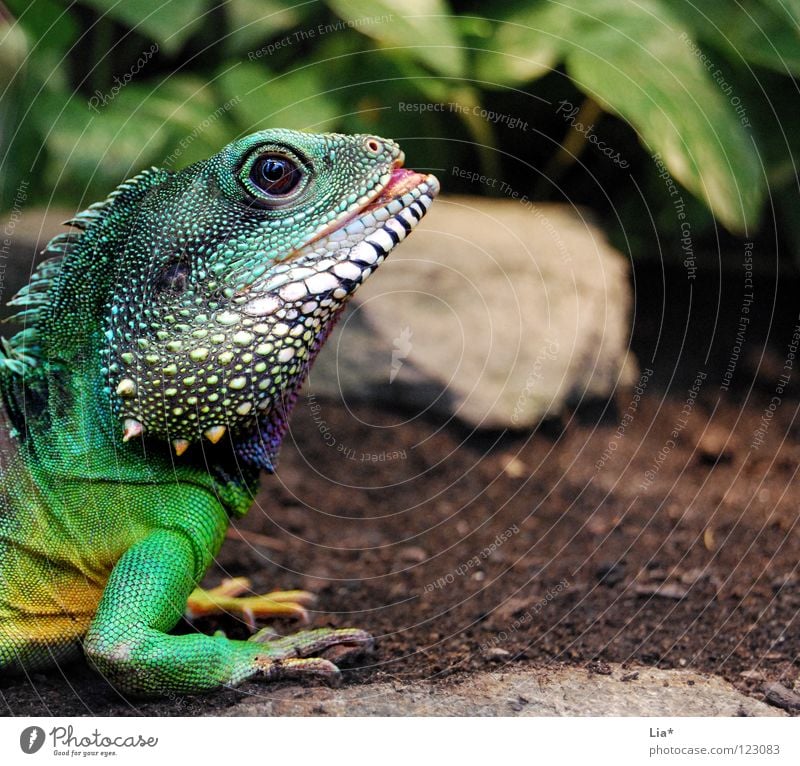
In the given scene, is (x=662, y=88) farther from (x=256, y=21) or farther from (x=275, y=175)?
(x=275, y=175)

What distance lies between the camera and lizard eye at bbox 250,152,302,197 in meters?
2.91

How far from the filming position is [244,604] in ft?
12.2

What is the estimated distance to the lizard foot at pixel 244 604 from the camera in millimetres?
3670

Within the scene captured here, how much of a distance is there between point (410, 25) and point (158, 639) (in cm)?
325

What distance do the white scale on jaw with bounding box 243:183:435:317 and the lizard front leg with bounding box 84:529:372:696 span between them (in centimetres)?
82

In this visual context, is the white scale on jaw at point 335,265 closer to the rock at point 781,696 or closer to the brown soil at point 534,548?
the brown soil at point 534,548

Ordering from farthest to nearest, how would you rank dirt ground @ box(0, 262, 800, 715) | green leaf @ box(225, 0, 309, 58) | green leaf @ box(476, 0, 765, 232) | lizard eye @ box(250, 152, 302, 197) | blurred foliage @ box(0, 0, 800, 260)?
green leaf @ box(225, 0, 309, 58)
blurred foliage @ box(0, 0, 800, 260)
green leaf @ box(476, 0, 765, 232)
dirt ground @ box(0, 262, 800, 715)
lizard eye @ box(250, 152, 302, 197)

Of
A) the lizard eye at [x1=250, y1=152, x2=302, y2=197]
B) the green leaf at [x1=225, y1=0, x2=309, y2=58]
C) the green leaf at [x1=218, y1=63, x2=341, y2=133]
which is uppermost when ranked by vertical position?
the green leaf at [x1=225, y1=0, x2=309, y2=58]

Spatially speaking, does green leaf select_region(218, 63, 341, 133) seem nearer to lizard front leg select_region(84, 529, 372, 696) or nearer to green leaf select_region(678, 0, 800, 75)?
green leaf select_region(678, 0, 800, 75)

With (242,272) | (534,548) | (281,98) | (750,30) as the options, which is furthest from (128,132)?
(750,30)

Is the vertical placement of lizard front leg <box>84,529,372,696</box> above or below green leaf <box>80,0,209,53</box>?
below

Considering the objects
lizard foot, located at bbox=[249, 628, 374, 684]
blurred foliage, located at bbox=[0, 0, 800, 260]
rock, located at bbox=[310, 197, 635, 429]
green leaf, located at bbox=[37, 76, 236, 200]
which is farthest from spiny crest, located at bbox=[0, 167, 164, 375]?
rock, located at bbox=[310, 197, 635, 429]

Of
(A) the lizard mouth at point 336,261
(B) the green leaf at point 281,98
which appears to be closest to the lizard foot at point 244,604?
(A) the lizard mouth at point 336,261

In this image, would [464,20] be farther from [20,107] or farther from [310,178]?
[310,178]
